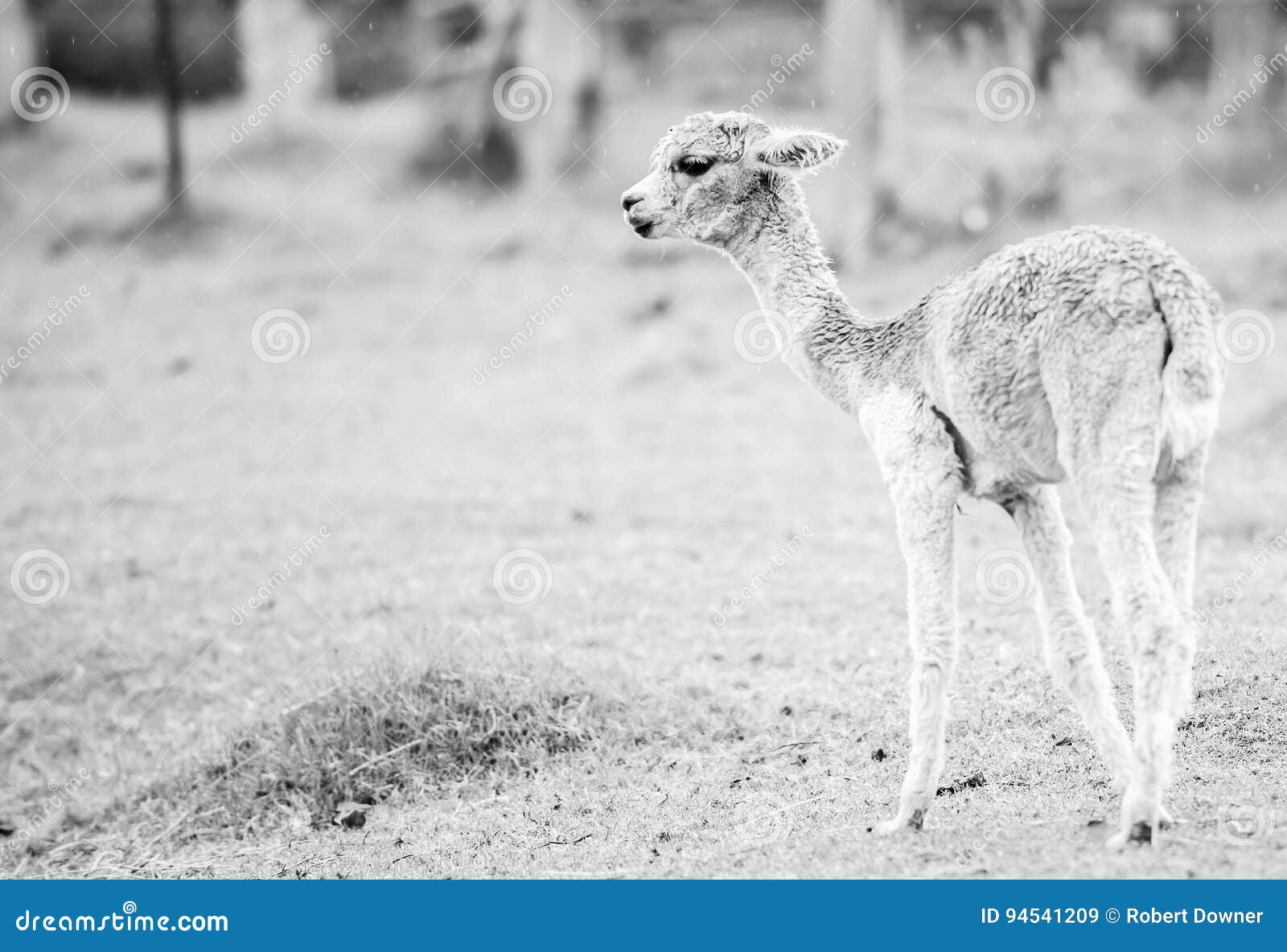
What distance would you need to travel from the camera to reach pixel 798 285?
20.1 feet

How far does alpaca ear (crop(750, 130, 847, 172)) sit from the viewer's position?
5949 mm

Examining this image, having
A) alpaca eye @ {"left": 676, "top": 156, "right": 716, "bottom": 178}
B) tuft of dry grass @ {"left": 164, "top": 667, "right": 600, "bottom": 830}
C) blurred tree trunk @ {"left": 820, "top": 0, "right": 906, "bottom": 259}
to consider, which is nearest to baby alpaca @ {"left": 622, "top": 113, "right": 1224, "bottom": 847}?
alpaca eye @ {"left": 676, "top": 156, "right": 716, "bottom": 178}

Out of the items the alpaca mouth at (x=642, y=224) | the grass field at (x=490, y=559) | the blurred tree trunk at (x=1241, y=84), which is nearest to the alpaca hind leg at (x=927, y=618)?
the grass field at (x=490, y=559)

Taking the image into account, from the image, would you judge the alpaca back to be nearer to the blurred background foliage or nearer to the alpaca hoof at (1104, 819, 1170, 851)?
the alpaca hoof at (1104, 819, 1170, 851)

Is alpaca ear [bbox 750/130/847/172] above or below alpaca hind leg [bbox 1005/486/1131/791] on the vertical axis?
above

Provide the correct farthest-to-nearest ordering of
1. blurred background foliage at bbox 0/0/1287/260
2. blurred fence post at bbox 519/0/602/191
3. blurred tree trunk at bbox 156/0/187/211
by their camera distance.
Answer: blurred fence post at bbox 519/0/602/191, blurred tree trunk at bbox 156/0/187/211, blurred background foliage at bbox 0/0/1287/260

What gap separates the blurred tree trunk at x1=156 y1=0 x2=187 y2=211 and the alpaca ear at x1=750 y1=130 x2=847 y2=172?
19.8 m

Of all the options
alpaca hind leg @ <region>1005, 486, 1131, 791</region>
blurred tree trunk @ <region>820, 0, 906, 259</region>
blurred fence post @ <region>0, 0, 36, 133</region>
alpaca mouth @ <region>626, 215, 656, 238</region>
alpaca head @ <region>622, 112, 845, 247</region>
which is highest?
blurred fence post @ <region>0, 0, 36, 133</region>

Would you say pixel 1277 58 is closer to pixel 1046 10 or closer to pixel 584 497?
pixel 1046 10

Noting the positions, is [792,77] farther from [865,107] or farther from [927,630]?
[927,630]

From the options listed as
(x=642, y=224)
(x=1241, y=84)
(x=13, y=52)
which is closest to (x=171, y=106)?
(x=13, y=52)

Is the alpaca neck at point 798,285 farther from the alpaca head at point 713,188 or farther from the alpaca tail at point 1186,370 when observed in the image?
the alpaca tail at point 1186,370

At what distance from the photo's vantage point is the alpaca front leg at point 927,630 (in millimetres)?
5391

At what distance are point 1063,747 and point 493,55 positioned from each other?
66.8 ft
